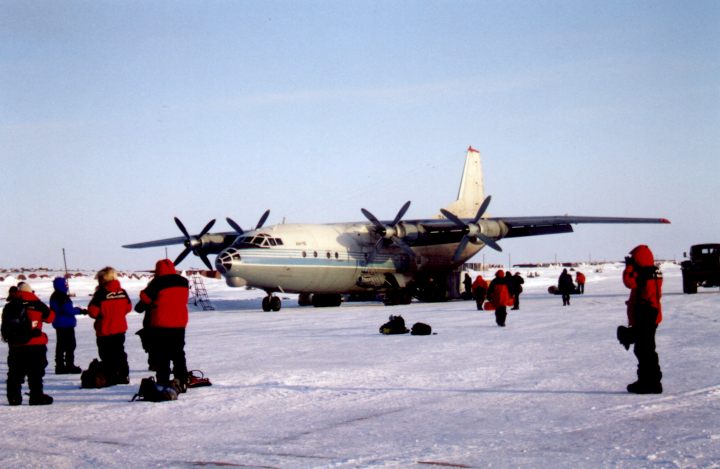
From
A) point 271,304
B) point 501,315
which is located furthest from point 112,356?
point 271,304

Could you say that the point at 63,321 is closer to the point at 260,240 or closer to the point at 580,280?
the point at 260,240

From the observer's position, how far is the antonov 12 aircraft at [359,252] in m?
30.9

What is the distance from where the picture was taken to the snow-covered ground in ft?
19.7

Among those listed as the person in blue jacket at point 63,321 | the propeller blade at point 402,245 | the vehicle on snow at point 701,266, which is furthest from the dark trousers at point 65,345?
the vehicle on snow at point 701,266

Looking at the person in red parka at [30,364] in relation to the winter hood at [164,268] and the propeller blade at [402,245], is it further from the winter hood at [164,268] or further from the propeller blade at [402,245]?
the propeller blade at [402,245]

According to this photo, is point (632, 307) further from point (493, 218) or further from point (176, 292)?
point (493, 218)

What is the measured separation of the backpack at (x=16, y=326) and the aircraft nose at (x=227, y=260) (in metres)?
20.2

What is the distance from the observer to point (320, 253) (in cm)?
3331

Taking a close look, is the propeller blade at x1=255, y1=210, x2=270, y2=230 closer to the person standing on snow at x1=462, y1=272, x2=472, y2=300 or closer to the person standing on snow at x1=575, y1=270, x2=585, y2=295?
the person standing on snow at x1=462, y1=272, x2=472, y2=300

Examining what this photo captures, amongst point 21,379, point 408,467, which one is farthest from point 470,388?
point 21,379

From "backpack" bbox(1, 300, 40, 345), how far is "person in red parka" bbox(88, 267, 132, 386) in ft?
4.40

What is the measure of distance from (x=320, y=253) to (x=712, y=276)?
19155 mm

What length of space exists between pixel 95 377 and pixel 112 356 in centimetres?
37

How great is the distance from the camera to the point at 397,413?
26.0 ft
